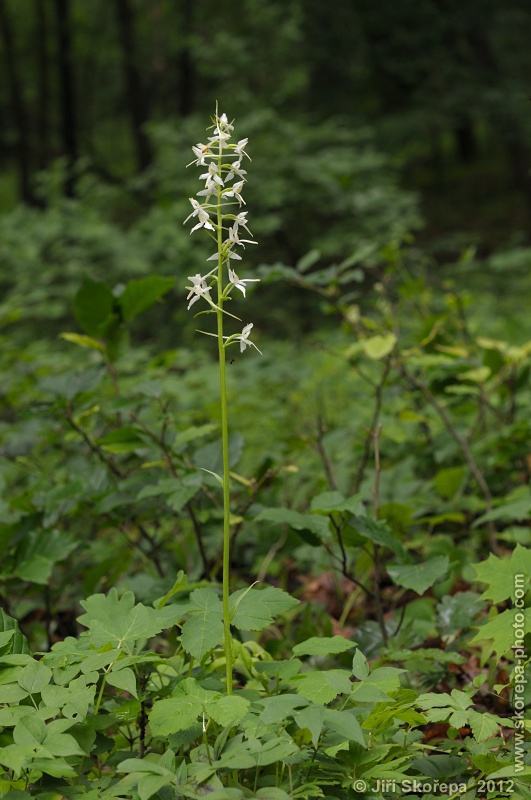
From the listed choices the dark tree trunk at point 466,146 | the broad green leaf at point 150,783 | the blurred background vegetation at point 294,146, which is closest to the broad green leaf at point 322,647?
the broad green leaf at point 150,783

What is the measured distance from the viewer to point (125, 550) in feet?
8.31

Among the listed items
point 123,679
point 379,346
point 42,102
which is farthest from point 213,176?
point 42,102

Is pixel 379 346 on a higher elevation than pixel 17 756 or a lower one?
higher

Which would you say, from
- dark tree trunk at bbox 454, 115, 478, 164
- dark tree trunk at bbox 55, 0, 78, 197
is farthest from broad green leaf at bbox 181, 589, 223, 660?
dark tree trunk at bbox 454, 115, 478, 164

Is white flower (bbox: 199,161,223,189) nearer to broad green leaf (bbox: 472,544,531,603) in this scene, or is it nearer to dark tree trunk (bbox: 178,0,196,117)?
broad green leaf (bbox: 472,544,531,603)

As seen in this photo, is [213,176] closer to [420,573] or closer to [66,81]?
[420,573]

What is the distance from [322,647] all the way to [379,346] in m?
1.35

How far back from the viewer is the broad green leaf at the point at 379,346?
2504mm

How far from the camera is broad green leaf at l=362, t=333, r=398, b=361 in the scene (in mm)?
2504

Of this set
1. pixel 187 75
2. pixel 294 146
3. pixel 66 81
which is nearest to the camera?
pixel 294 146

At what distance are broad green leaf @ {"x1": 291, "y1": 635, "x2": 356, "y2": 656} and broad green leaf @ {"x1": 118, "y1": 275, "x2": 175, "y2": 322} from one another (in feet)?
4.15

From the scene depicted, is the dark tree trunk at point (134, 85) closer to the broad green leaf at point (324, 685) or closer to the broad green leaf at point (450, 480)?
the broad green leaf at point (450, 480)

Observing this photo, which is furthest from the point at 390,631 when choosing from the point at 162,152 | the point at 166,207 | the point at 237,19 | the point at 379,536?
the point at 237,19

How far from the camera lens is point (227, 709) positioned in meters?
1.25
